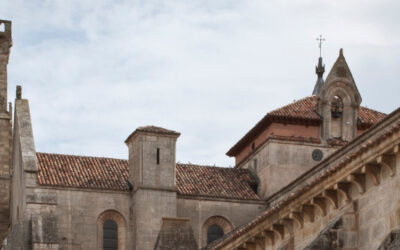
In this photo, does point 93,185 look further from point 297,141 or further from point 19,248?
point 297,141

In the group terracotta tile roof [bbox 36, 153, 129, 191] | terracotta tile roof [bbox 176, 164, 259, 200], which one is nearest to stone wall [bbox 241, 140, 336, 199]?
terracotta tile roof [bbox 176, 164, 259, 200]

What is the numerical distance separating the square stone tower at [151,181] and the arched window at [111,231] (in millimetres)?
591

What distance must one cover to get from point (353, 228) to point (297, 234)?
126 inches

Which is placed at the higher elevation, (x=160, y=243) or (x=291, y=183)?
(x=291, y=183)

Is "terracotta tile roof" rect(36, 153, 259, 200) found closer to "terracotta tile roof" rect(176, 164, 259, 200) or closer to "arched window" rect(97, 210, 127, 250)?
"terracotta tile roof" rect(176, 164, 259, 200)

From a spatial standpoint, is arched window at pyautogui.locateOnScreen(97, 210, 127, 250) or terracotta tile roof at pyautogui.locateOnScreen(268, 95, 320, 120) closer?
arched window at pyautogui.locateOnScreen(97, 210, 127, 250)

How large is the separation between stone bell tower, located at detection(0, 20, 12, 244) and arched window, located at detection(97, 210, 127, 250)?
23380 millimetres

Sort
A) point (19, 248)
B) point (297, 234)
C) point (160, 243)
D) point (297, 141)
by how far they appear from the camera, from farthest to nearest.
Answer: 1. point (297, 141)
2. point (19, 248)
3. point (160, 243)
4. point (297, 234)

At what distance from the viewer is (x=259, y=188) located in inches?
1924

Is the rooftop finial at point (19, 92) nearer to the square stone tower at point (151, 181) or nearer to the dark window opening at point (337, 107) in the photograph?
the square stone tower at point (151, 181)

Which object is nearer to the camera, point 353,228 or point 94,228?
point 353,228

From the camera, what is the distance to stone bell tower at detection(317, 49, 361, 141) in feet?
158

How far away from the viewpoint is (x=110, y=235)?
153 feet

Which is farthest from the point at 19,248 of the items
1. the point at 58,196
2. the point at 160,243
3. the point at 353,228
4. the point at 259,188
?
the point at 353,228
